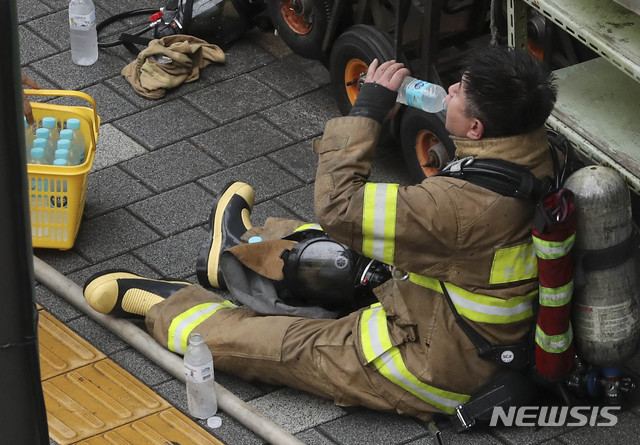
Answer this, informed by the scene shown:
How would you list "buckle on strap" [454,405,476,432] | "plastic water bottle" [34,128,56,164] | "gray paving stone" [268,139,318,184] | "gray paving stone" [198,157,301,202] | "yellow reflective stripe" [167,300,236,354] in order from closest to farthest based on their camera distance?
"buckle on strap" [454,405,476,432] → "yellow reflective stripe" [167,300,236,354] → "plastic water bottle" [34,128,56,164] → "gray paving stone" [198,157,301,202] → "gray paving stone" [268,139,318,184]

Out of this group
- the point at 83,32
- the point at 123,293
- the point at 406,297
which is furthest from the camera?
the point at 83,32

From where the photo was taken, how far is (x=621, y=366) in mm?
4984

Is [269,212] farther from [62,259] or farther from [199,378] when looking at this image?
[199,378]

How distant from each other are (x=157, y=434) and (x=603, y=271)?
180cm

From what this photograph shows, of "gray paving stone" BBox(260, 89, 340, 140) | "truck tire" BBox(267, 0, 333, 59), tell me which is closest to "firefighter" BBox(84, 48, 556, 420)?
"gray paving stone" BBox(260, 89, 340, 140)

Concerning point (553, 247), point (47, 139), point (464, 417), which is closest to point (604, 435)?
point (464, 417)

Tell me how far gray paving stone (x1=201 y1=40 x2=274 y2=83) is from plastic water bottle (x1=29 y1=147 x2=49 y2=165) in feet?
5.25

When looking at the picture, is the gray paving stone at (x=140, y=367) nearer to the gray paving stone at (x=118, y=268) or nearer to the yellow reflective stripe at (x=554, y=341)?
the gray paving stone at (x=118, y=268)

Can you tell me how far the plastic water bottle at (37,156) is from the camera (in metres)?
5.74

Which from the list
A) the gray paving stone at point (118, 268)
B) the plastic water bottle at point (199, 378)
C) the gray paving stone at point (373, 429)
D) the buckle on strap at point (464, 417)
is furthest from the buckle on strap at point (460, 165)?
the gray paving stone at point (118, 268)

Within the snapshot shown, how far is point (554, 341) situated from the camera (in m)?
4.60

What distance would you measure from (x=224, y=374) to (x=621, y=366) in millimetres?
1604

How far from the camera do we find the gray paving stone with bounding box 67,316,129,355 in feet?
17.7

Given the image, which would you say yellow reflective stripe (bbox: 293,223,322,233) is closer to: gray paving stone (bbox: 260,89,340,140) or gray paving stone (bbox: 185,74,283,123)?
gray paving stone (bbox: 260,89,340,140)
